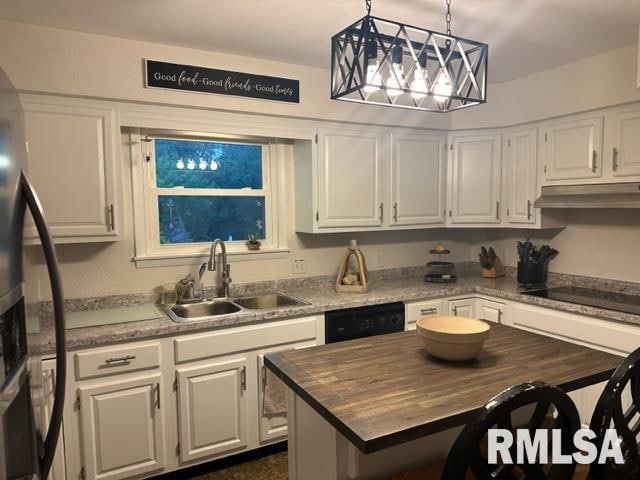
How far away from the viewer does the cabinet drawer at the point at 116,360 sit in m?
2.10

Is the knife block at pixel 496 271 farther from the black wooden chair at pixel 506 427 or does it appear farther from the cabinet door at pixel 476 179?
the black wooden chair at pixel 506 427

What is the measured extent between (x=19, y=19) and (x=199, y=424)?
7.37ft

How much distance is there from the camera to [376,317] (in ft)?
9.39

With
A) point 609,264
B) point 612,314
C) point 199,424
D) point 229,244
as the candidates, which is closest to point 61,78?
point 229,244

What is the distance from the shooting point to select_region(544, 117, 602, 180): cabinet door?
2.80 m

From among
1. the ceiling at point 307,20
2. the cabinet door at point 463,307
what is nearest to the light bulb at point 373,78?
the ceiling at point 307,20

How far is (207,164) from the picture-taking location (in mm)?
2982

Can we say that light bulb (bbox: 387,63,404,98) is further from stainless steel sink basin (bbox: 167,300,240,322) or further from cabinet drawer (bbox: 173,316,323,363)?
stainless steel sink basin (bbox: 167,300,240,322)

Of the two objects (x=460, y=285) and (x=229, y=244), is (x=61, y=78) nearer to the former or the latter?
(x=229, y=244)

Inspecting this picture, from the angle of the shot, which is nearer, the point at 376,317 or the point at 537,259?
the point at 376,317

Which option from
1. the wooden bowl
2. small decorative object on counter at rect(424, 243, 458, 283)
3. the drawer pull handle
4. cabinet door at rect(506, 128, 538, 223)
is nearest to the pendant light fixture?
the wooden bowl

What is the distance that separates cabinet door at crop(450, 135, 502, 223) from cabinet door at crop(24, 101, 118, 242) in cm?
250

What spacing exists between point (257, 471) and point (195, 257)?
135cm

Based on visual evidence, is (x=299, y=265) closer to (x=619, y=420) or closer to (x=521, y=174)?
(x=521, y=174)
